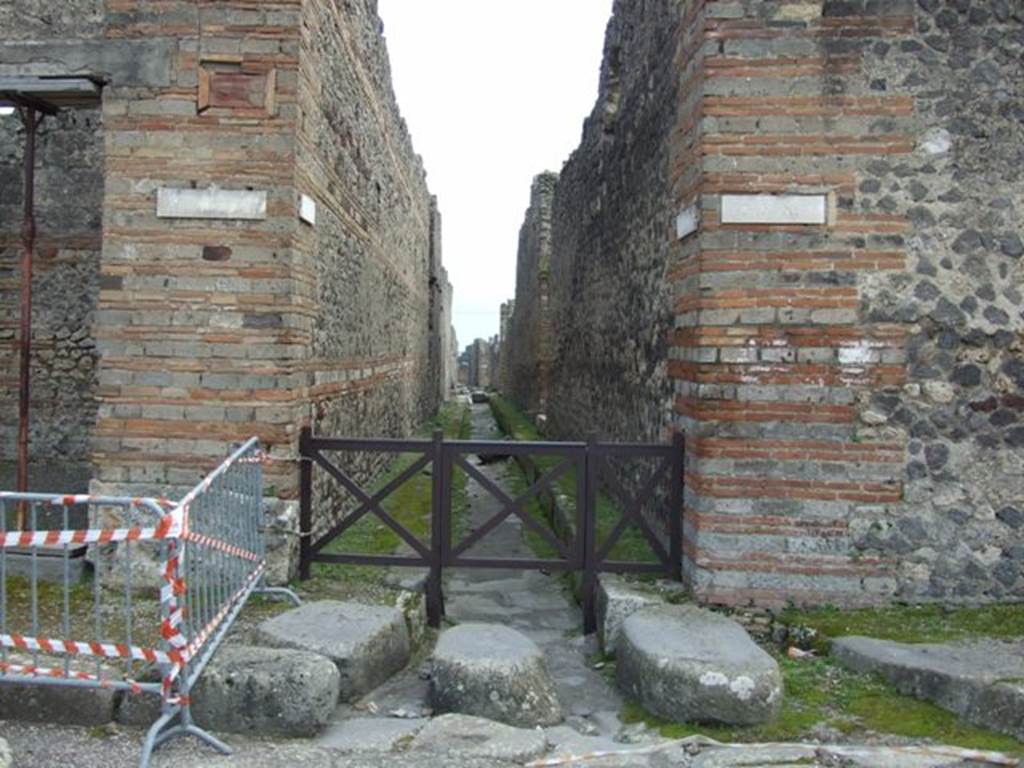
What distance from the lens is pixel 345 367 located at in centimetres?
795

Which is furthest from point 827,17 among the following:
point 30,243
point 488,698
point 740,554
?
point 30,243

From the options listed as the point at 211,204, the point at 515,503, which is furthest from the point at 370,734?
the point at 211,204

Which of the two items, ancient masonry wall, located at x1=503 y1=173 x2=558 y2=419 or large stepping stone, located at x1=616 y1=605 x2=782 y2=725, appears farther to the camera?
ancient masonry wall, located at x1=503 y1=173 x2=558 y2=419

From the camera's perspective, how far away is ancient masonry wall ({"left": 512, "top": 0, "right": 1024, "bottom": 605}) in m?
5.34

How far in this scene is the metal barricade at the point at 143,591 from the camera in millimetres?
3727

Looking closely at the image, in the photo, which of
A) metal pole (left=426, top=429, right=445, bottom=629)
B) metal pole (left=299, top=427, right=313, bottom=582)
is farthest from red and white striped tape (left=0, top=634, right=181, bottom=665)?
metal pole (left=426, top=429, right=445, bottom=629)

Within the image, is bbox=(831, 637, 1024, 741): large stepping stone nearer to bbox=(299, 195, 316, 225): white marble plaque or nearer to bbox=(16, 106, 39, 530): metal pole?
bbox=(299, 195, 316, 225): white marble plaque

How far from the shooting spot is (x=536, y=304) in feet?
59.1

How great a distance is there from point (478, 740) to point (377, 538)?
10.3ft

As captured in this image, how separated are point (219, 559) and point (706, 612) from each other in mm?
2865

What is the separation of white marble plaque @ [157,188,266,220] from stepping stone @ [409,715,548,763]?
134 inches

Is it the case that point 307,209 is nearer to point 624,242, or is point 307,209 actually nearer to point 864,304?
point 864,304

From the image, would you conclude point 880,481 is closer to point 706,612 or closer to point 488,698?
point 706,612

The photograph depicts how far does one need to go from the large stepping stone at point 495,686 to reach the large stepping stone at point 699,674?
1.55ft
